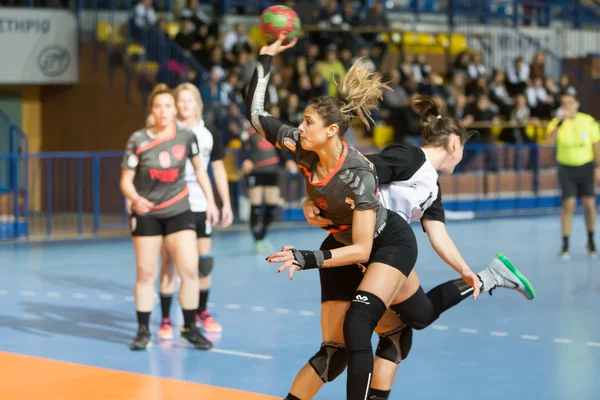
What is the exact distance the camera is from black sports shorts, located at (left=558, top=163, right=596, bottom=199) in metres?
14.2

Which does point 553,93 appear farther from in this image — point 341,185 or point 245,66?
point 341,185

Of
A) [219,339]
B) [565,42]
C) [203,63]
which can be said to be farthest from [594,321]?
[565,42]

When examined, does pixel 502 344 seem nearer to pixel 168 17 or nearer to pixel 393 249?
pixel 393 249

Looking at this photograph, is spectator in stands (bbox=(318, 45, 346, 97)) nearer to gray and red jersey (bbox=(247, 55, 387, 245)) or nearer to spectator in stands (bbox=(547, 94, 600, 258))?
spectator in stands (bbox=(547, 94, 600, 258))

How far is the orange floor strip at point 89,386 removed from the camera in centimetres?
674

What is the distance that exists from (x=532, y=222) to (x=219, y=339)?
11807mm

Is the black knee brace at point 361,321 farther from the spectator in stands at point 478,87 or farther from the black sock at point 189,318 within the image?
the spectator in stands at point 478,87

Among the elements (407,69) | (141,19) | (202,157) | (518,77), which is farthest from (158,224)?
(518,77)

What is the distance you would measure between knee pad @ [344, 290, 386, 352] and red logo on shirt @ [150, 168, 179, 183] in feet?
10.00

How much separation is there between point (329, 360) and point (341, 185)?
3.28 ft

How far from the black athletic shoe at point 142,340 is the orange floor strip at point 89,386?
0.67m

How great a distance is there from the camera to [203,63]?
20.3 meters

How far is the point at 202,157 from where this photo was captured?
353 inches

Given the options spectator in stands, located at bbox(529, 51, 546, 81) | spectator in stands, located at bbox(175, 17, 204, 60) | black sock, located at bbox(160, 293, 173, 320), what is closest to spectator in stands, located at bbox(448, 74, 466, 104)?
spectator in stands, located at bbox(529, 51, 546, 81)
